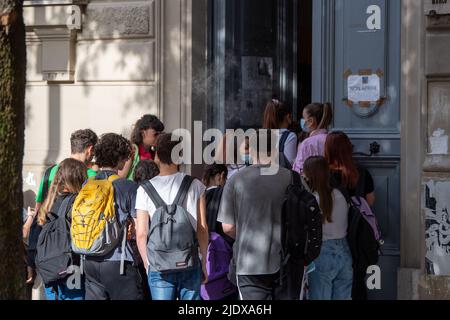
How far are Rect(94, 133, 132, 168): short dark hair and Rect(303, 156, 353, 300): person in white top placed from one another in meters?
1.42

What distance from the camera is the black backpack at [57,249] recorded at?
829 centimetres

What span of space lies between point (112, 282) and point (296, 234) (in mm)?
1452

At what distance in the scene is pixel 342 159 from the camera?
886cm

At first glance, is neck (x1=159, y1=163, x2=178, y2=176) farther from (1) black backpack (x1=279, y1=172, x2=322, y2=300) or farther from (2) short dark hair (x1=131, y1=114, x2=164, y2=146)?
(2) short dark hair (x1=131, y1=114, x2=164, y2=146)

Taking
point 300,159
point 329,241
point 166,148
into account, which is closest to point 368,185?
point 300,159

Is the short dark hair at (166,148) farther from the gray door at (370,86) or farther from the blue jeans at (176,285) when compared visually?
the gray door at (370,86)

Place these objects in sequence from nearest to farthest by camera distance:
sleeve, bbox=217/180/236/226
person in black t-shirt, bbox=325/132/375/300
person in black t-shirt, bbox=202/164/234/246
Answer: sleeve, bbox=217/180/236/226 → person in black t-shirt, bbox=202/164/234/246 → person in black t-shirt, bbox=325/132/375/300

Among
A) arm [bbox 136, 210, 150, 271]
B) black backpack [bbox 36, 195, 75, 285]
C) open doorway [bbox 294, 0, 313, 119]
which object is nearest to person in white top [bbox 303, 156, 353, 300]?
arm [bbox 136, 210, 150, 271]

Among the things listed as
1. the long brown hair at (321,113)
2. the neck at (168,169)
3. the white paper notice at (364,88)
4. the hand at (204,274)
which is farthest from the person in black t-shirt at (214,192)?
the white paper notice at (364,88)

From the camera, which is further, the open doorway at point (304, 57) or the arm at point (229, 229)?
the open doorway at point (304, 57)

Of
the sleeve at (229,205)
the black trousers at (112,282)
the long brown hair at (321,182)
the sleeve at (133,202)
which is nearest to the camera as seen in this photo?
the sleeve at (229,205)

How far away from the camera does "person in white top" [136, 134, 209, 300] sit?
7.75 meters

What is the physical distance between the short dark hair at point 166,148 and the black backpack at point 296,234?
933 mm

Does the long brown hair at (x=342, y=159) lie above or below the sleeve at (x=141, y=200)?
above
